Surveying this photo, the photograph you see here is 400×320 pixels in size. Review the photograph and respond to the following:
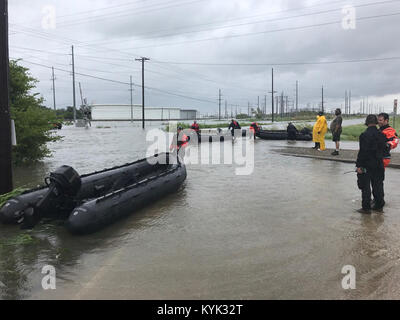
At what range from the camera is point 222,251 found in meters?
5.21

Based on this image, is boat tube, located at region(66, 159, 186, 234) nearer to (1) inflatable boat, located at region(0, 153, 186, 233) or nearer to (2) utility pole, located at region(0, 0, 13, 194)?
(1) inflatable boat, located at region(0, 153, 186, 233)

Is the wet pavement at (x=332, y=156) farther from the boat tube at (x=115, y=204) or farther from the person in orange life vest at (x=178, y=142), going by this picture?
the boat tube at (x=115, y=204)

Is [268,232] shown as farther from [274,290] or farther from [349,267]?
[274,290]

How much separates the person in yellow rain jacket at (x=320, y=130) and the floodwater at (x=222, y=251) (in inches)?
331

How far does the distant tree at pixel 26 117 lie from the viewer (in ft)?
43.1

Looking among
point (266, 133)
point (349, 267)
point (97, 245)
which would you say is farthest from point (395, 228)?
point (266, 133)

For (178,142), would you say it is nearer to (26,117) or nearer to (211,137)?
(26,117)

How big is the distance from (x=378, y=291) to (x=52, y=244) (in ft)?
14.8

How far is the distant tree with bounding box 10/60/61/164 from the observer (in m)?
13.1

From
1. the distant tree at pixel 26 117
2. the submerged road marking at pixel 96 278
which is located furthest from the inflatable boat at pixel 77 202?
the distant tree at pixel 26 117

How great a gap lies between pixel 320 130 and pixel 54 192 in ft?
45.2

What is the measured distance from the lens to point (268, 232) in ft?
19.7

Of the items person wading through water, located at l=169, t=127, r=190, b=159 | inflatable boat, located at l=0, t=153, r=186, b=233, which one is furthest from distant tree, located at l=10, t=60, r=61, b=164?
inflatable boat, located at l=0, t=153, r=186, b=233

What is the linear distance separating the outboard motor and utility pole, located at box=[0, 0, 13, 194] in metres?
1.56
